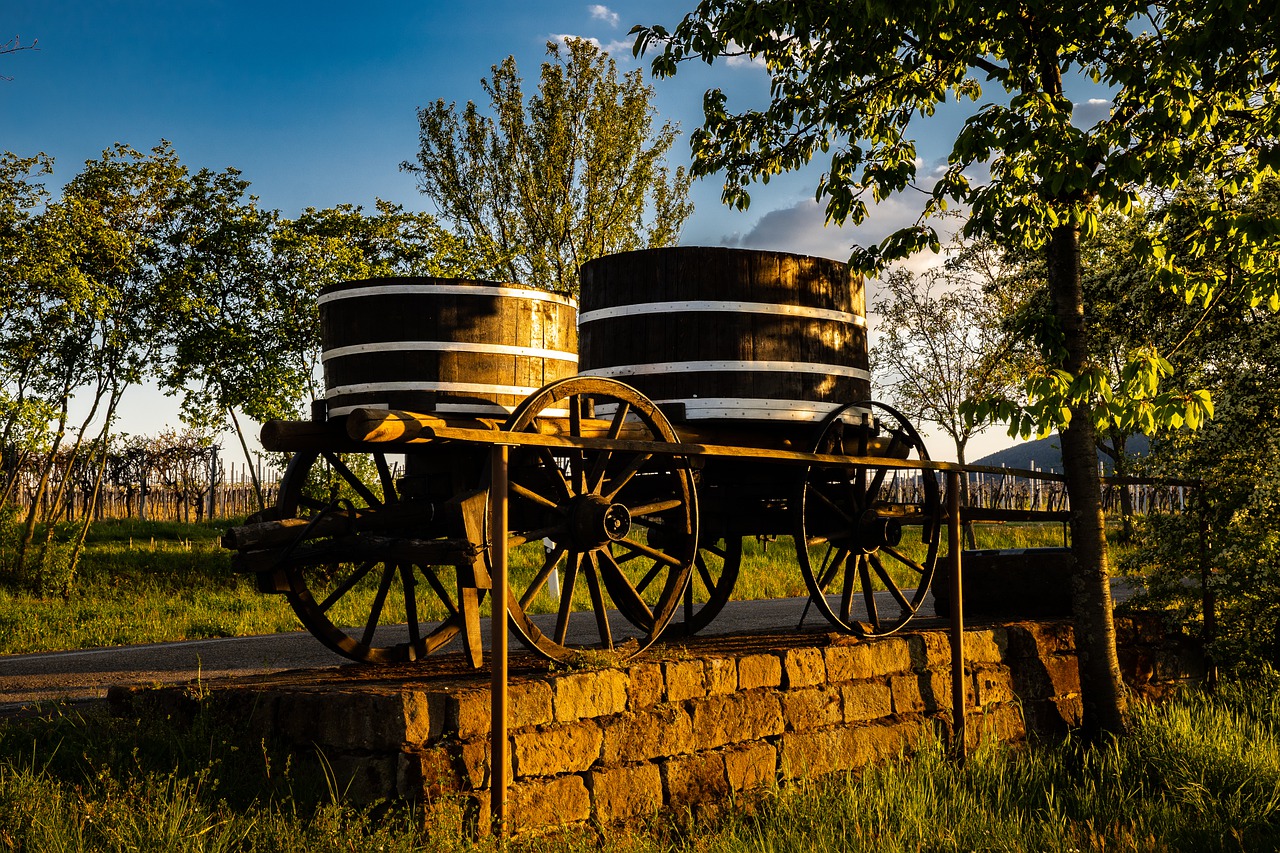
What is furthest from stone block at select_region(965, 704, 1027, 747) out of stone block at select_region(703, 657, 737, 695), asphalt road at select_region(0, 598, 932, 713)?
stone block at select_region(703, 657, 737, 695)

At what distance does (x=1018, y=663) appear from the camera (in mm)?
7754

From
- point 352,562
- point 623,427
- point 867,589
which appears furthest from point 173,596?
point 867,589

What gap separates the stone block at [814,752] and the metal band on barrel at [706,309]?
2.61 m

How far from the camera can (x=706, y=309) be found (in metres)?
6.71

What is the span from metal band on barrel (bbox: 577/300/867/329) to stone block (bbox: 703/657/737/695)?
2.23 m

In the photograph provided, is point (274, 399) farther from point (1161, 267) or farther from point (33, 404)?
point (1161, 267)

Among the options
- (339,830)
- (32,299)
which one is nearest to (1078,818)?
(339,830)

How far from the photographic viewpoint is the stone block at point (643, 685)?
5238mm

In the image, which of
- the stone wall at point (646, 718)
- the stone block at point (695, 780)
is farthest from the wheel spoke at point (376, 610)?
the stone block at point (695, 780)

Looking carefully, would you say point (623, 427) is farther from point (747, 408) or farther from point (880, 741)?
point (880, 741)

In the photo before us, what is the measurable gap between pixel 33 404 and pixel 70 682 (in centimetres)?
713

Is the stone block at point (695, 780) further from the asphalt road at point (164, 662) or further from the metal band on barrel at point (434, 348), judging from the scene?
the metal band on barrel at point (434, 348)

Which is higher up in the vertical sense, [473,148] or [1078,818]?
[473,148]

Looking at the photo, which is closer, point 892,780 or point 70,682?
point 892,780
